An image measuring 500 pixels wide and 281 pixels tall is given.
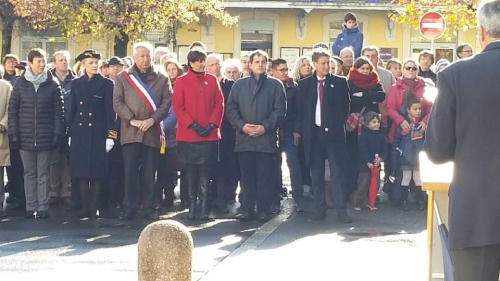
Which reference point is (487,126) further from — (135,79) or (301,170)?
(301,170)

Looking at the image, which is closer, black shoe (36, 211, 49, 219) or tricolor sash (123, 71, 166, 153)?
tricolor sash (123, 71, 166, 153)

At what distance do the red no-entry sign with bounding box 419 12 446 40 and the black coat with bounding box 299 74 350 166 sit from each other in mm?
7475

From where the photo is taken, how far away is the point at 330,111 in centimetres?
1168

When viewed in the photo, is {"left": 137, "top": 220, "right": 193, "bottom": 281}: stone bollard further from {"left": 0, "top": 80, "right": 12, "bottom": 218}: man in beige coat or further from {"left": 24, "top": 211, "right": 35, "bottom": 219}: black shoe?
{"left": 0, "top": 80, "right": 12, "bottom": 218}: man in beige coat

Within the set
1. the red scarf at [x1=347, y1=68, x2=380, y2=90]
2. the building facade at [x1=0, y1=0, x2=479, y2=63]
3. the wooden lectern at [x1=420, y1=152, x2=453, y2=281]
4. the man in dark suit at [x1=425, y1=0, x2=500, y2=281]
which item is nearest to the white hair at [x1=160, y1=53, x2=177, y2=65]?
the red scarf at [x1=347, y1=68, x2=380, y2=90]

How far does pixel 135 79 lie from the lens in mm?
11766

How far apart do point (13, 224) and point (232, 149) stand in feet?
9.79

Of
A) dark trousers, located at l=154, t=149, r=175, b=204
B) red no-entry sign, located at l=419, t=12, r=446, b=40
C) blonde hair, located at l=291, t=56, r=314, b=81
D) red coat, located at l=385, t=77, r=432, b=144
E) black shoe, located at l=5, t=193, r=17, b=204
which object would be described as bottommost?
black shoe, located at l=5, t=193, r=17, b=204

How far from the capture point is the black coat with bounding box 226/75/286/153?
459 inches

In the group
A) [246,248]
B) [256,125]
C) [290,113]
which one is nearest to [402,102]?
[290,113]

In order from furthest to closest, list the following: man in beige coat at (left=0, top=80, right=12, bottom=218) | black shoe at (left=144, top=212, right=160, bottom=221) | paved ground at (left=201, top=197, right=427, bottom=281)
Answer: man in beige coat at (left=0, top=80, right=12, bottom=218), black shoe at (left=144, top=212, right=160, bottom=221), paved ground at (left=201, top=197, right=427, bottom=281)

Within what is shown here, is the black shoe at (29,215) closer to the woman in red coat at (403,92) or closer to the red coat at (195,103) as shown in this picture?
the red coat at (195,103)

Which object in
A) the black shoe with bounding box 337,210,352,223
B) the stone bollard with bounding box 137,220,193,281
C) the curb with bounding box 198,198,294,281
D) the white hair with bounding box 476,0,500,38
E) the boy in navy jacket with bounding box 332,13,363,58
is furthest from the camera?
the boy in navy jacket with bounding box 332,13,363,58

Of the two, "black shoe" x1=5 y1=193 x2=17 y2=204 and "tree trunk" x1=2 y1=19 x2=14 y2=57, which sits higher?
"tree trunk" x1=2 y1=19 x2=14 y2=57
